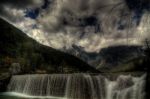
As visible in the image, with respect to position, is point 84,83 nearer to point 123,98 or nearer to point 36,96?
point 123,98

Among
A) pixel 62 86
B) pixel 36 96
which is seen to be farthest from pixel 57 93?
pixel 36 96

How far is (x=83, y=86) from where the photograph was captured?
55.2 metres

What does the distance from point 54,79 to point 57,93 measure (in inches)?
135

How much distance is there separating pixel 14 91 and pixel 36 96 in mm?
10608

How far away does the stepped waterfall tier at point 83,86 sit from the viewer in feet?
161

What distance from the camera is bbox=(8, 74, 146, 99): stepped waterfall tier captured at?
161ft

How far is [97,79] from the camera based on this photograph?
5447 cm

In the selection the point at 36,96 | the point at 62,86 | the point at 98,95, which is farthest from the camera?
the point at 36,96

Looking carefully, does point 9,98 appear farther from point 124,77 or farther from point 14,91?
point 124,77

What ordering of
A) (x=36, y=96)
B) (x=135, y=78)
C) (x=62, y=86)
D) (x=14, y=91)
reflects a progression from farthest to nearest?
(x=14, y=91), (x=36, y=96), (x=62, y=86), (x=135, y=78)

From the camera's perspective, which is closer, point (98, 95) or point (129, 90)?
point (129, 90)

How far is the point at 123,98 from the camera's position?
163 feet

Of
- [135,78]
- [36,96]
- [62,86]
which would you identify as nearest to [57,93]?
[62,86]

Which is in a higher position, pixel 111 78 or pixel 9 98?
pixel 111 78
